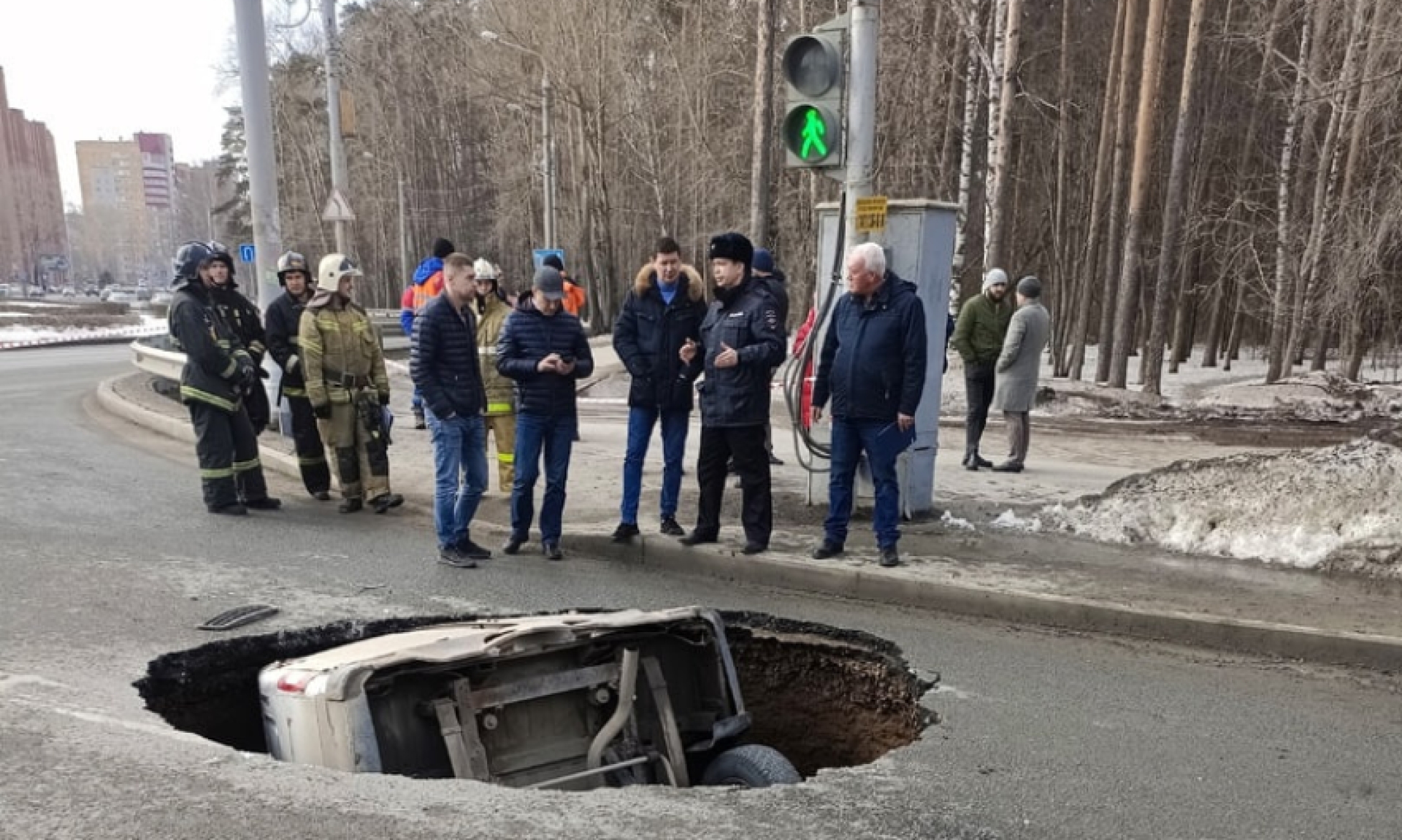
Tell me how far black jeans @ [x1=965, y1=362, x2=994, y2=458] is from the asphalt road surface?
4202 millimetres

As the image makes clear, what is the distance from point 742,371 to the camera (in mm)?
6180

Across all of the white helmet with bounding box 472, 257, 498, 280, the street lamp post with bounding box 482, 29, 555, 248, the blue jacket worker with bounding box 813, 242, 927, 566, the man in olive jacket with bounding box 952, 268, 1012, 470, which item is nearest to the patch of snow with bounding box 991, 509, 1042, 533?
the blue jacket worker with bounding box 813, 242, 927, 566

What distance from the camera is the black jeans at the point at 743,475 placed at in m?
6.29

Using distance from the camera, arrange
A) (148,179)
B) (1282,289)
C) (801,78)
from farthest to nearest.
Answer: (148,179) < (1282,289) < (801,78)

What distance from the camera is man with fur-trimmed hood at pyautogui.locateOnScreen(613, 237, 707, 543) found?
663 centimetres

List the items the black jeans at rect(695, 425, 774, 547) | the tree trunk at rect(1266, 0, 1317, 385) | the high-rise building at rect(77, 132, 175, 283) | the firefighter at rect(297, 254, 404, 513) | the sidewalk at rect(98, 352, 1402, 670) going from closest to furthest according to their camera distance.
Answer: the sidewalk at rect(98, 352, 1402, 670)
the black jeans at rect(695, 425, 774, 547)
the firefighter at rect(297, 254, 404, 513)
the tree trunk at rect(1266, 0, 1317, 385)
the high-rise building at rect(77, 132, 175, 283)

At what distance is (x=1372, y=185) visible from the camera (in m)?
15.9

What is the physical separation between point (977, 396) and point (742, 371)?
410 cm

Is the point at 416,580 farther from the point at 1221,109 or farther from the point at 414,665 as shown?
the point at 1221,109

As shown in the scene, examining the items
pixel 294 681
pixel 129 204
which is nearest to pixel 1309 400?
pixel 294 681

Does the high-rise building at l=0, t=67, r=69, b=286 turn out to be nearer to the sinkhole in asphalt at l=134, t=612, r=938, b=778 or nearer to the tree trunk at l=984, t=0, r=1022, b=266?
the tree trunk at l=984, t=0, r=1022, b=266

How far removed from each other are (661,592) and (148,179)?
114574 mm

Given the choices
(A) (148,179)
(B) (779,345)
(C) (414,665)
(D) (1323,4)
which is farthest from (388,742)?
(A) (148,179)

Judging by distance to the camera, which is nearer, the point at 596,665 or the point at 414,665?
the point at 414,665
